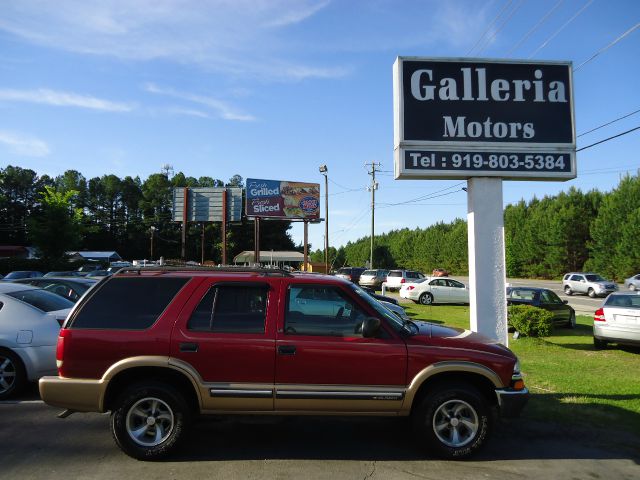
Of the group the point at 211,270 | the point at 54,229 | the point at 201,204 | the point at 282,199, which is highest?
the point at 282,199

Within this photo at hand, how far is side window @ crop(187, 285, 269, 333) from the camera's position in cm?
486

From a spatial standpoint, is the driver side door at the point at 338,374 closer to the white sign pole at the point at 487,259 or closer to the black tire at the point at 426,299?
the white sign pole at the point at 487,259

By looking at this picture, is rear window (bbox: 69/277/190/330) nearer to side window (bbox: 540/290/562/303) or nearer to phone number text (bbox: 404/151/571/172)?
phone number text (bbox: 404/151/571/172)

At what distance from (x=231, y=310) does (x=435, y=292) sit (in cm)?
2169

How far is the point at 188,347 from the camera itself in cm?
474

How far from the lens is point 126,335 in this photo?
4.78 meters

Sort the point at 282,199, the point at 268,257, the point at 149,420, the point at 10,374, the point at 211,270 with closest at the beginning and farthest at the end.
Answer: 1. the point at 149,420
2. the point at 211,270
3. the point at 10,374
4. the point at 282,199
5. the point at 268,257

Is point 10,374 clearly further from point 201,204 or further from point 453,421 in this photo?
point 201,204

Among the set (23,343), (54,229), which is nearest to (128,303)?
(23,343)

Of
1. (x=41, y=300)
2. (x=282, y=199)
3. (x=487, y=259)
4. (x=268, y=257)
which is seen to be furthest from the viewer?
(x=268, y=257)

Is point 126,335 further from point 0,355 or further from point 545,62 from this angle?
point 545,62

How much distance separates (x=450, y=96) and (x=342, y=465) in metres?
6.37

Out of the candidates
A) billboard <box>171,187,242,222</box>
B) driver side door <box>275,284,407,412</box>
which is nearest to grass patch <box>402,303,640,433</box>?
driver side door <box>275,284,407,412</box>

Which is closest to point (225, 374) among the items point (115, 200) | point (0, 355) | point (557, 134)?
point (0, 355)
